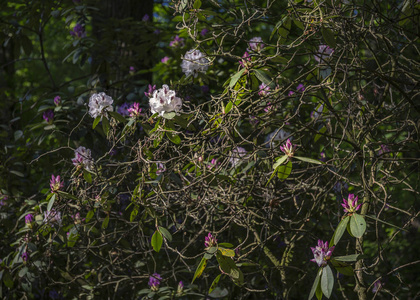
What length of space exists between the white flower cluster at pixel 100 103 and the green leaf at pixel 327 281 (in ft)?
4.11

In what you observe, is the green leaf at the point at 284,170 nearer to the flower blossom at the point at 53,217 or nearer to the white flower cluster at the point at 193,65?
the white flower cluster at the point at 193,65

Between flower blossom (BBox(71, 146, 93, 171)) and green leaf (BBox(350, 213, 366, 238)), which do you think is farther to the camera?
flower blossom (BBox(71, 146, 93, 171))

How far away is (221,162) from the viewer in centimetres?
273

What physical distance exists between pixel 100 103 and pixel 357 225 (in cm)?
132

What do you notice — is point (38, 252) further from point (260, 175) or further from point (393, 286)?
point (393, 286)

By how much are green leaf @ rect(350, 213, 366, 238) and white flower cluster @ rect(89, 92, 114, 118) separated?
126 cm

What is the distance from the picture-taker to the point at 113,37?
13.3 ft

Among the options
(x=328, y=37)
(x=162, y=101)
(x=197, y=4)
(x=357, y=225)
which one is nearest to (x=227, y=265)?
(x=357, y=225)

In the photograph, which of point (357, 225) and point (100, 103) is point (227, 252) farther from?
point (100, 103)

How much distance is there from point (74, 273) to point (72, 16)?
6.22ft

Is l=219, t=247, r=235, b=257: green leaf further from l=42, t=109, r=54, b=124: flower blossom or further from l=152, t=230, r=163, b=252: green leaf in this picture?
l=42, t=109, r=54, b=124: flower blossom

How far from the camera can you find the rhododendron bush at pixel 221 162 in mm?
2045

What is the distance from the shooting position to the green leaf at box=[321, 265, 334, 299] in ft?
5.40

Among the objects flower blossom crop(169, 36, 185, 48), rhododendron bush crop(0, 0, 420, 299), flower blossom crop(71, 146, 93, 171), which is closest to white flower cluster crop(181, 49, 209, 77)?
rhododendron bush crop(0, 0, 420, 299)
